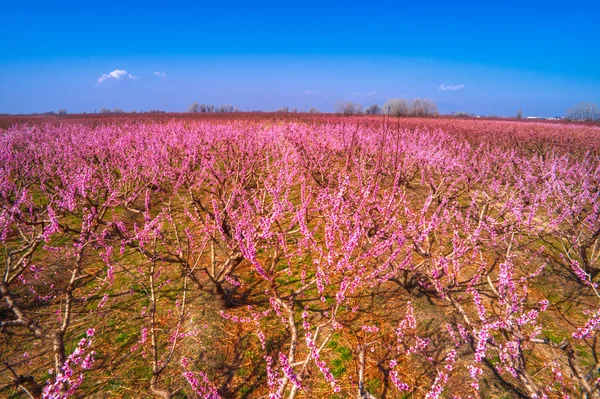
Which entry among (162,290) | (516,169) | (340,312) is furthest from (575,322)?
(516,169)

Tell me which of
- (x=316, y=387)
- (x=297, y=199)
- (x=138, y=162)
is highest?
(x=138, y=162)

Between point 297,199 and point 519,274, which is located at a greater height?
point 297,199

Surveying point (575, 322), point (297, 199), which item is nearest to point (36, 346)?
point (297, 199)

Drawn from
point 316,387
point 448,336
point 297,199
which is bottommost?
point 316,387

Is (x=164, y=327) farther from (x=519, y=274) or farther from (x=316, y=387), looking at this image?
(x=519, y=274)

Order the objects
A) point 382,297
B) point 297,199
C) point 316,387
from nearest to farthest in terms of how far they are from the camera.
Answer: point 316,387 < point 382,297 < point 297,199

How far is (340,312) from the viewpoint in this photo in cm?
437

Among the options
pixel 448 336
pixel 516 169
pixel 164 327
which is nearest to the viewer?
pixel 448 336

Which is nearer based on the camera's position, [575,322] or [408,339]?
[408,339]

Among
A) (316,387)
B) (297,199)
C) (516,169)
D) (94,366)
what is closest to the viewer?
(316,387)

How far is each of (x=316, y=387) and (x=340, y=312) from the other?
1.21 meters

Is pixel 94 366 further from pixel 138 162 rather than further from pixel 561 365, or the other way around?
pixel 138 162

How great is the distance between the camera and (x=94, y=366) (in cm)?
358

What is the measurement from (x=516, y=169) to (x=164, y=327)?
43.3 ft
